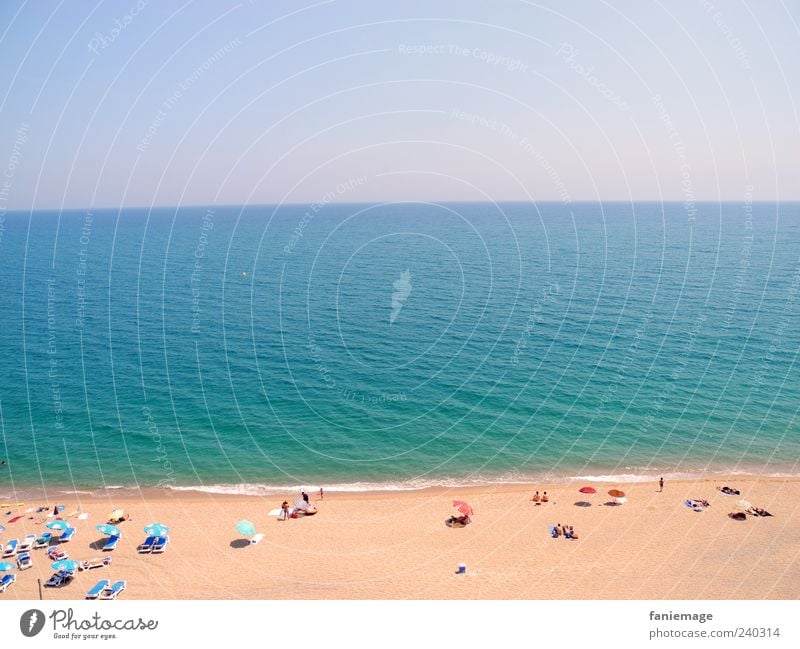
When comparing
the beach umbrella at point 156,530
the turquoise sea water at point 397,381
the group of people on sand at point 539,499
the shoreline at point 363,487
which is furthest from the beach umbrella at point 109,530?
the group of people on sand at point 539,499

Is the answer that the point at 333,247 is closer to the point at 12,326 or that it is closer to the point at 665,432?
the point at 12,326

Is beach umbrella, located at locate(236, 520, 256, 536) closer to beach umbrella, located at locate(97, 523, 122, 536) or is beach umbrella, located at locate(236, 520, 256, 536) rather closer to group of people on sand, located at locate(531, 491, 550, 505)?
beach umbrella, located at locate(97, 523, 122, 536)

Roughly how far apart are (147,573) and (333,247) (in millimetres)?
160872

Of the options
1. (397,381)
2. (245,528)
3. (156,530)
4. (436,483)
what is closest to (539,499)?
(436,483)

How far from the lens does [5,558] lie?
3503 cm

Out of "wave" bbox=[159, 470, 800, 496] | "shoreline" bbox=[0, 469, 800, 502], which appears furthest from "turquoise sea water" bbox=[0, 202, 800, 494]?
"shoreline" bbox=[0, 469, 800, 502]

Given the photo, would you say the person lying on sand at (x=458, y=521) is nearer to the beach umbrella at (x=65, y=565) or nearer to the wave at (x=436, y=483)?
the wave at (x=436, y=483)

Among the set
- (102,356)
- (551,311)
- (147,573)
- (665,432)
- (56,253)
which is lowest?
(147,573)

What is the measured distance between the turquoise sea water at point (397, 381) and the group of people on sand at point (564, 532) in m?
10.3

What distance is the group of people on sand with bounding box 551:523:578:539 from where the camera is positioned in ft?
123

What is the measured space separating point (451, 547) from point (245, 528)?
1436cm

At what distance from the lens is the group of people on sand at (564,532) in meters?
37.5

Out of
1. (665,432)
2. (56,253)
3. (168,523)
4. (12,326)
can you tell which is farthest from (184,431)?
(56,253)

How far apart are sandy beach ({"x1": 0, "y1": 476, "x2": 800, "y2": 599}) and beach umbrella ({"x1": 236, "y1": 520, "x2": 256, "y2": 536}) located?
942mm
